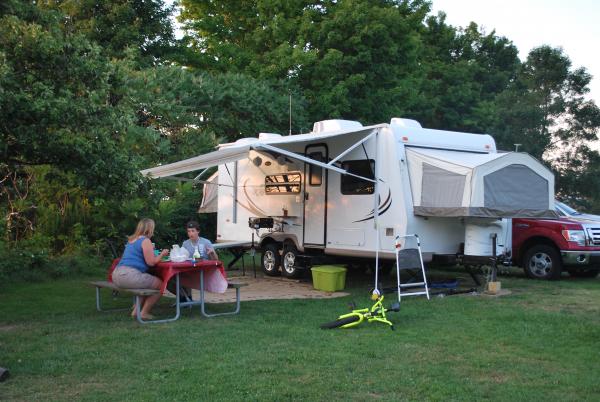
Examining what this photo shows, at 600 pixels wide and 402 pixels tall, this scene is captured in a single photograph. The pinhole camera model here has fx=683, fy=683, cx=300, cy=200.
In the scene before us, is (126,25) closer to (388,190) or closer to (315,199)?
(315,199)

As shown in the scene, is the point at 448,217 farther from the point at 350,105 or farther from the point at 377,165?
the point at 350,105

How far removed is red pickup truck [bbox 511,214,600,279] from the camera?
12102 mm

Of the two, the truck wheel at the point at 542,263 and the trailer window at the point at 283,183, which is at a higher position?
the trailer window at the point at 283,183

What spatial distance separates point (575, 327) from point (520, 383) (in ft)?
8.34

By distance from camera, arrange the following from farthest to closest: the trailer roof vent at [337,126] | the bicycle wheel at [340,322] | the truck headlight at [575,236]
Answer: the truck headlight at [575,236] → the trailer roof vent at [337,126] → the bicycle wheel at [340,322]

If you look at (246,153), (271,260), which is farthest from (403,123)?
(271,260)

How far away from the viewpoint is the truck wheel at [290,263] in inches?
A: 505

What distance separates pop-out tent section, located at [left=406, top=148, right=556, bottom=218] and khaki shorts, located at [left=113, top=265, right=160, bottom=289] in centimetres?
446

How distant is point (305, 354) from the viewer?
20.7ft

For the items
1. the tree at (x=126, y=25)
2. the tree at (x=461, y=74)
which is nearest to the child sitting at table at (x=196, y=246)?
the tree at (x=126, y=25)

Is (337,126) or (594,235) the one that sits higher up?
(337,126)

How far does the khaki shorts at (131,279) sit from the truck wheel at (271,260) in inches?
210

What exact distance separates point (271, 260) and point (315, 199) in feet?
6.39

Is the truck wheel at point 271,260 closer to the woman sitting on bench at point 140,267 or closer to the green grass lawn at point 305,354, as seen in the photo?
the green grass lawn at point 305,354
